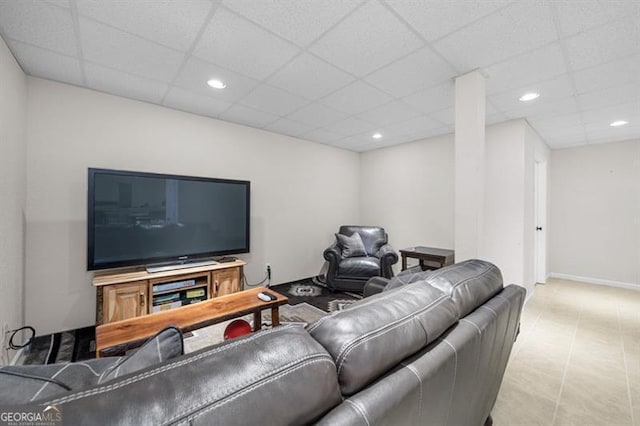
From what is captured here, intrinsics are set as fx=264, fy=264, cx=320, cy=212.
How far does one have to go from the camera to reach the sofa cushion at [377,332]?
69cm

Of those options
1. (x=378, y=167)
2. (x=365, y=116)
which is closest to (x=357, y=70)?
(x=365, y=116)

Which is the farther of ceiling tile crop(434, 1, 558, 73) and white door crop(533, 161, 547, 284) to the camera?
white door crop(533, 161, 547, 284)

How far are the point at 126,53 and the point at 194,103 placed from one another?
0.96 metres

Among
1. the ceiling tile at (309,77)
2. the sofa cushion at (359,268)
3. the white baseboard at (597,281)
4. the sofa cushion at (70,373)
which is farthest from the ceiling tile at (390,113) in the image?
the white baseboard at (597,281)

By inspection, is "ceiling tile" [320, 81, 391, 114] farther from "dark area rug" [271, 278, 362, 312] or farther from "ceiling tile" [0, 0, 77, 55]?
"dark area rug" [271, 278, 362, 312]

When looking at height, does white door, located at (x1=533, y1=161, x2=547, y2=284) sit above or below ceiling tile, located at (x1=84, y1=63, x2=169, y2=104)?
Result: below

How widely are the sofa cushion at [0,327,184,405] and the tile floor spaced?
1.94 metres

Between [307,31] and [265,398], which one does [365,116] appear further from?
[265,398]

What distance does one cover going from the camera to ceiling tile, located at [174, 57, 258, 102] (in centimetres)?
228

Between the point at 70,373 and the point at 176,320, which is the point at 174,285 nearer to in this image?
the point at 176,320

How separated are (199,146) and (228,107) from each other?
2.17 ft

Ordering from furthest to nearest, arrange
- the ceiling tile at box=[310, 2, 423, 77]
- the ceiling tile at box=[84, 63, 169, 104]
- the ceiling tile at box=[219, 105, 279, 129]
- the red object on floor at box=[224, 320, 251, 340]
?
the ceiling tile at box=[219, 105, 279, 129] < the ceiling tile at box=[84, 63, 169, 104] < the red object on floor at box=[224, 320, 251, 340] < the ceiling tile at box=[310, 2, 423, 77]

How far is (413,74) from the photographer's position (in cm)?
234

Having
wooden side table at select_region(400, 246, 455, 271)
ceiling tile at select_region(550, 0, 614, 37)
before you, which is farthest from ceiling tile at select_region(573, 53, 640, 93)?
wooden side table at select_region(400, 246, 455, 271)
